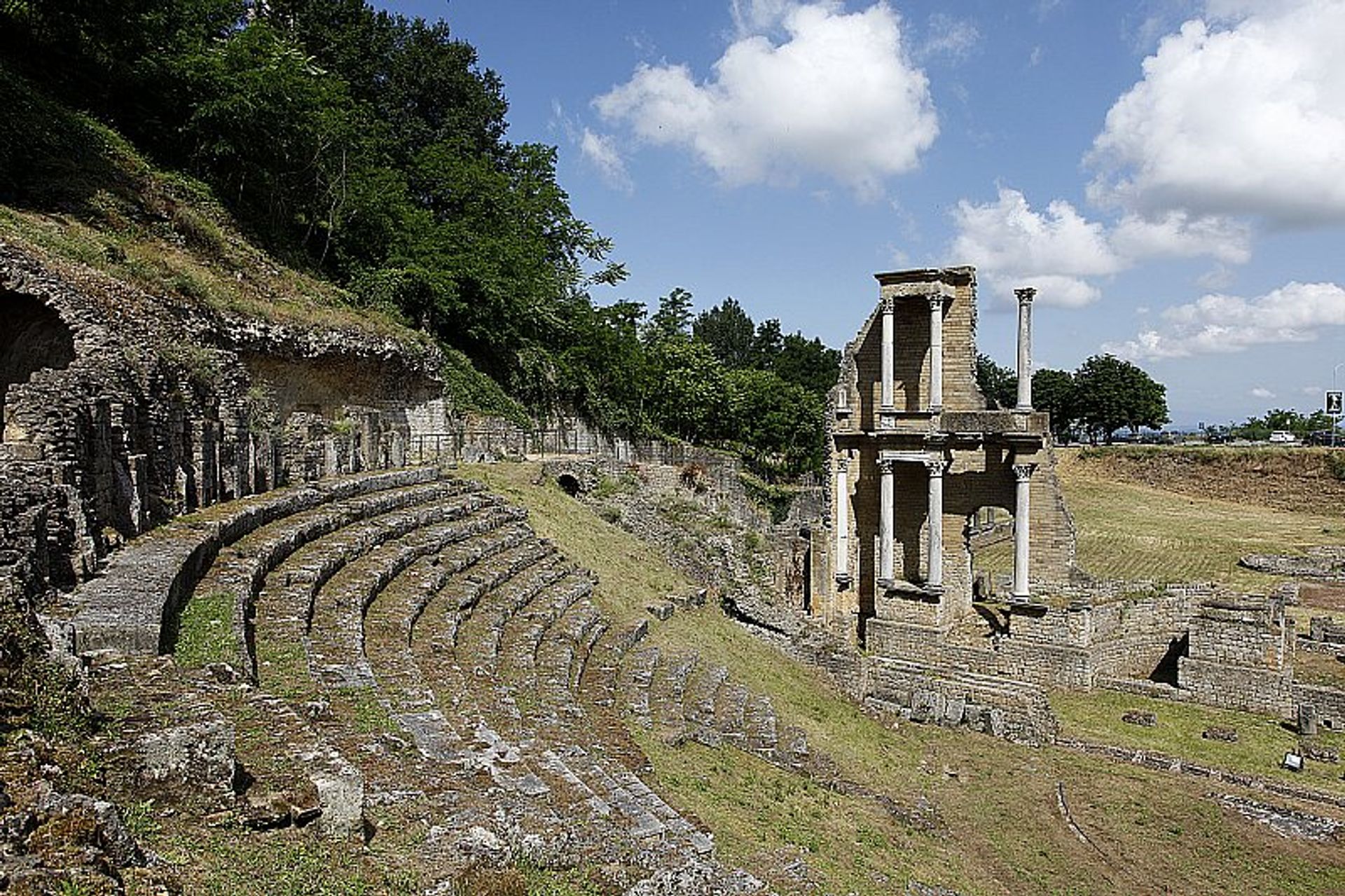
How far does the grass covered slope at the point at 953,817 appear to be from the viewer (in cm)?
991

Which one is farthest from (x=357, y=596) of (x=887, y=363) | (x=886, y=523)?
(x=887, y=363)

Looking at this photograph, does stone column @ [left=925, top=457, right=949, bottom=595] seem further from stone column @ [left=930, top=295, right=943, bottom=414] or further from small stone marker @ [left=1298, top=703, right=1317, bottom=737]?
small stone marker @ [left=1298, top=703, right=1317, bottom=737]

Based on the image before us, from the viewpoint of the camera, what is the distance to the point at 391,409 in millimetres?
29188

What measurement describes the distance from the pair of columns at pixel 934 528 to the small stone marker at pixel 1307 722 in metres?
5.72

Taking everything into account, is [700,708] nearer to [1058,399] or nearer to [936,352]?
[936,352]

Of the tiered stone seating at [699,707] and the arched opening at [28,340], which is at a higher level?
the arched opening at [28,340]

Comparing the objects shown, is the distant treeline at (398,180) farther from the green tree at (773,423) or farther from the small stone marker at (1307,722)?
the small stone marker at (1307,722)

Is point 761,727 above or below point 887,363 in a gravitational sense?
below

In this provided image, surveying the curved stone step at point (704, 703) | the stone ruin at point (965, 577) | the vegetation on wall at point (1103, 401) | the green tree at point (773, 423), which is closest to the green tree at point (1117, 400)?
the vegetation on wall at point (1103, 401)

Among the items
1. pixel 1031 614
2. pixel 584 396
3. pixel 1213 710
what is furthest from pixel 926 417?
pixel 584 396

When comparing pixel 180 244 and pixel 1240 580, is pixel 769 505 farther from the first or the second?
pixel 180 244

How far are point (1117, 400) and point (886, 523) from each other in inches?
2568

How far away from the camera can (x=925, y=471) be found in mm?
24141

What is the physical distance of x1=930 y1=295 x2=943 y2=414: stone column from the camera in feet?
73.6
